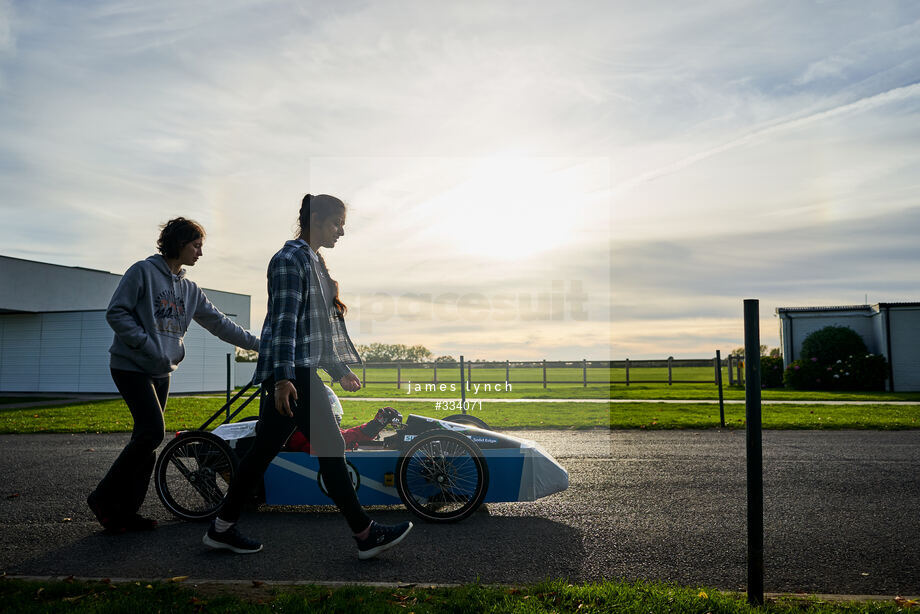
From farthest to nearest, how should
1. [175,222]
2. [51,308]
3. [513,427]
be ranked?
[51,308], [513,427], [175,222]

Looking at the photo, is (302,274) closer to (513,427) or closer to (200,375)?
(513,427)

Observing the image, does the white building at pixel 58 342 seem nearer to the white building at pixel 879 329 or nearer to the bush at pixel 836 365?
the bush at pixel 836 365

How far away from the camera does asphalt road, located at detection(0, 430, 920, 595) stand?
3.75 m

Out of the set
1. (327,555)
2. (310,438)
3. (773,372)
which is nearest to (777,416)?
(327,555)

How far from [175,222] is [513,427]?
830 cm

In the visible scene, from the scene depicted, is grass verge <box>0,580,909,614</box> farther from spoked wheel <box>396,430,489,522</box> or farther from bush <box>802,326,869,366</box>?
bush <box>802,326,869,366</box>

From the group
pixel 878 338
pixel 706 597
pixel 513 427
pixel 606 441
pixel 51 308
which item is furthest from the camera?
pixel 51 308

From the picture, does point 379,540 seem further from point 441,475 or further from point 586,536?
point 586,536

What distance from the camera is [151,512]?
545cm

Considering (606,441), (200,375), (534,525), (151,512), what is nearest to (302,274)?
(534,525)

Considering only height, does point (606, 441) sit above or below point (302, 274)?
below

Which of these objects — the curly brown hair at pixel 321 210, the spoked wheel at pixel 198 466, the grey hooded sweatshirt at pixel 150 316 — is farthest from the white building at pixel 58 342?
the curly brown hair at pixel 321 210

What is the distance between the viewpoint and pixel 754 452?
9.88 feet

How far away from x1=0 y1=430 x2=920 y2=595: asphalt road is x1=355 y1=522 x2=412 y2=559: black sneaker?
70 millimetres
